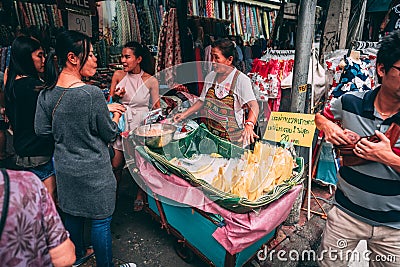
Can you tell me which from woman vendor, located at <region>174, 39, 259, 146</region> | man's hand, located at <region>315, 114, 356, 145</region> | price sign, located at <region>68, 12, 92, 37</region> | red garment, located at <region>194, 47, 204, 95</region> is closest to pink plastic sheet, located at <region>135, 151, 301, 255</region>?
man's hand, located at <region>315, 114, 356, 145</region>

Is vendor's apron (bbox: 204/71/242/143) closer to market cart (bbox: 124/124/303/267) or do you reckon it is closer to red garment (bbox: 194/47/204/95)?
market cart (bbox: 124/124/303/267)

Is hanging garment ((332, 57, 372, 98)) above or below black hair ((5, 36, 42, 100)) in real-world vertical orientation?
below

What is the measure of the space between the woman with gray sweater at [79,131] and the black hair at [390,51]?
1.78 meters

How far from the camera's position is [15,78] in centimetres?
252

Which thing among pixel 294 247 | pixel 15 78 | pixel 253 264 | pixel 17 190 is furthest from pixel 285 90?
pixel 17 190

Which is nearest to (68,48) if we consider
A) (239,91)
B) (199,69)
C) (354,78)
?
(239,91)

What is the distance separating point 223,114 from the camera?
3314 mm

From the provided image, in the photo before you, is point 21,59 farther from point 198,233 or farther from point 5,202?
point 198,233

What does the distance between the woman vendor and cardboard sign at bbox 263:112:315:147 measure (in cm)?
26

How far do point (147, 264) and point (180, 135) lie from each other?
4.36ft

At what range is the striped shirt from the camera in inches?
65.6

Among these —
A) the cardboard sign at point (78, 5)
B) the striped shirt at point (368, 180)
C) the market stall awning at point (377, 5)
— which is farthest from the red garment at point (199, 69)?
the market stall awning at point (377, 5)

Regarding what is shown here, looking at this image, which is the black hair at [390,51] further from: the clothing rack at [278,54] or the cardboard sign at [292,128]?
the clothing rack at [278,54]

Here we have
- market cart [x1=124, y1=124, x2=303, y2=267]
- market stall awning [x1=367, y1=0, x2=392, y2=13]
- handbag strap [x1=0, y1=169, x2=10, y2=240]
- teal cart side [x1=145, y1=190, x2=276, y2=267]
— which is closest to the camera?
handbag strap [x1=0, y1=169, x2=10, y2=240]
